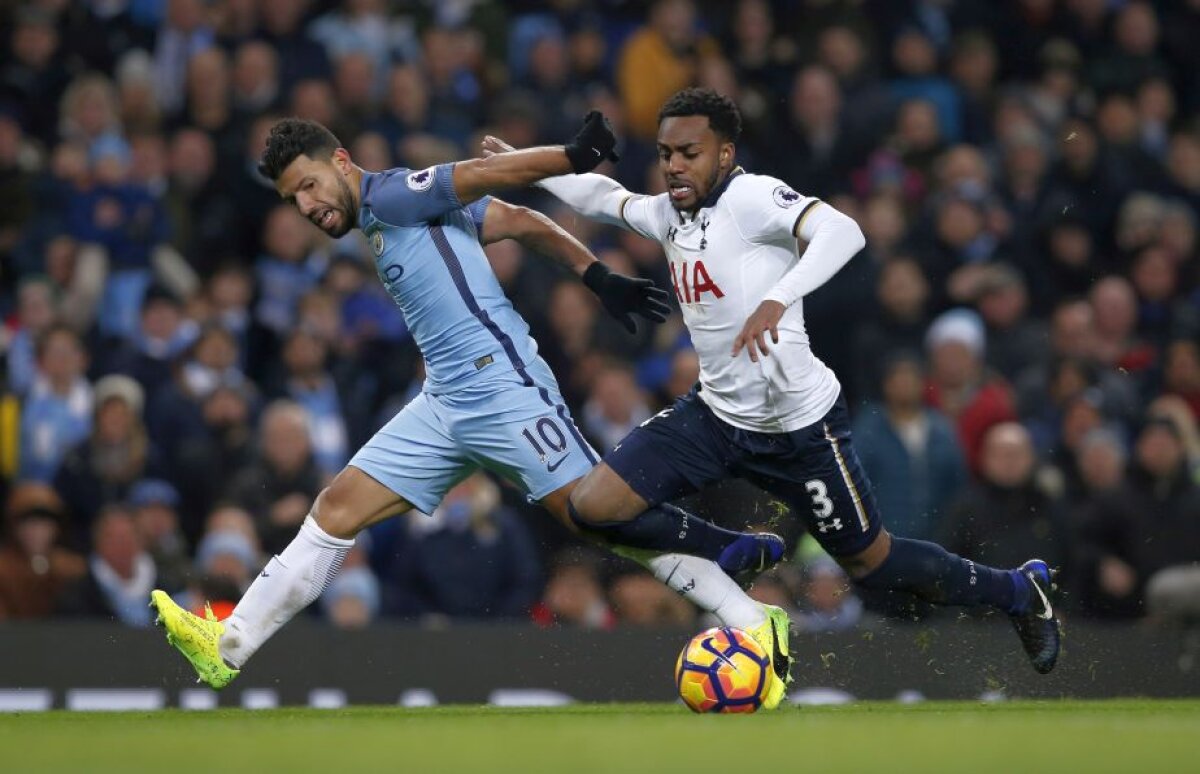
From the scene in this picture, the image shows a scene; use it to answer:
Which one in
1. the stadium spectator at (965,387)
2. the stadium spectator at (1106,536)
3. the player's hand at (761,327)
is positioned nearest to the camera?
the player's hand at (761,327)

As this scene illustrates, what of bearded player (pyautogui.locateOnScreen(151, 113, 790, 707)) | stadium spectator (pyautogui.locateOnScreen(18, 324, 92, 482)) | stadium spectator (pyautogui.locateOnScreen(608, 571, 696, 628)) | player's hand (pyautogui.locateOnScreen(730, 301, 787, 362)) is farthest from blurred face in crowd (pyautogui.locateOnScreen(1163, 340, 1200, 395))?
stadium spectator (pyautogui.locateOnScreen(18, 324, 92, 482))

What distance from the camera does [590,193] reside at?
Answer: 8375mm

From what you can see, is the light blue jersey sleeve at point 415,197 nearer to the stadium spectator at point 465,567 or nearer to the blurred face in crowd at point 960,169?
the stadium spectator at point 465,567

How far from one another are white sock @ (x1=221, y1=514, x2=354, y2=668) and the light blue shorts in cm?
35

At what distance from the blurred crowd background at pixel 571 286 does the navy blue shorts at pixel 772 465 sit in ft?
5.97

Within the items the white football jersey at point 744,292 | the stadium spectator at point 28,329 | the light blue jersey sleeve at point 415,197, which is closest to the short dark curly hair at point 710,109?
the white football jersey at point 744,292

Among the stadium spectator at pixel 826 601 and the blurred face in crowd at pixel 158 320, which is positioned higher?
the blurred face in crowd at pixel 158 320

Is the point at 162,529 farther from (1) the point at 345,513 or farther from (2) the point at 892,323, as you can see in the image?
(2) the point at 892,323

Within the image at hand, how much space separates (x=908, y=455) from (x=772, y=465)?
9.32 feet

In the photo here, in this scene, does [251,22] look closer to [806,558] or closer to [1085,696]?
[806,558]

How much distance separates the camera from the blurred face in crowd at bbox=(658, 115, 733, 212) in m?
7.80

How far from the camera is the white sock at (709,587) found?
816 centimetres

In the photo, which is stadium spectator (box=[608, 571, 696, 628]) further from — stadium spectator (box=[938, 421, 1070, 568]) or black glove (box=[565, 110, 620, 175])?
black glove (box=[565, 110, 620, 175])

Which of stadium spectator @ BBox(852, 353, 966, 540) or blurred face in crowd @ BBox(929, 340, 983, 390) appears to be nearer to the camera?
stadium spectator @ BBox(852, 353, 966, 540)
